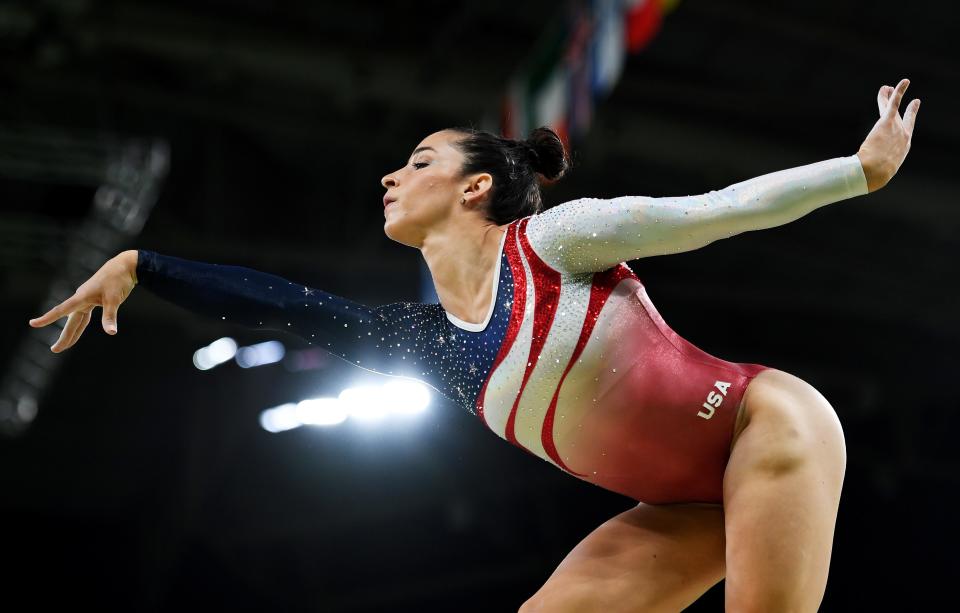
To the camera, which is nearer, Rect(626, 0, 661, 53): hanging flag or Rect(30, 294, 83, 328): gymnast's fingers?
Rect(30, 294, 83, 328): gymnast's fingers

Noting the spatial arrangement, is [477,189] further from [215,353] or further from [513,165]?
[215,353]

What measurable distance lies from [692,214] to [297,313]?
92 centimetres

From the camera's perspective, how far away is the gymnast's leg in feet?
6.63

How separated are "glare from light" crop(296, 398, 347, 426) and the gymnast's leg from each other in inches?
300


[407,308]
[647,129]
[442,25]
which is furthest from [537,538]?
[407,308]

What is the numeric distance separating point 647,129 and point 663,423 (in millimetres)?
5211

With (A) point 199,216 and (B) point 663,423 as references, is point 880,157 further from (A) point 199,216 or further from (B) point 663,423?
(A) point 199,216

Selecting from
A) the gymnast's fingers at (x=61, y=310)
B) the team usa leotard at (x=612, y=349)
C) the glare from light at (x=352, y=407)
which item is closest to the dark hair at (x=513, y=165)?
the team usa leotard at (x=612, y=349)

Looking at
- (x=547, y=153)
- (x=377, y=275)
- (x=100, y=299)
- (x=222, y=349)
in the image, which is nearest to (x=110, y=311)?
(x=100, y=299)

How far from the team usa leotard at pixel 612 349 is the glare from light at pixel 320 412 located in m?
7.30

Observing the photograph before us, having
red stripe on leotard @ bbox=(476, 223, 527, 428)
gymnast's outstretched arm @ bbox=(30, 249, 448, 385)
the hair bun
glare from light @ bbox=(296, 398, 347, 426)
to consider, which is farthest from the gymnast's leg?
glare from light @ bbox=(296, 398, 347, 426)

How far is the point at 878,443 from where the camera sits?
422 inches

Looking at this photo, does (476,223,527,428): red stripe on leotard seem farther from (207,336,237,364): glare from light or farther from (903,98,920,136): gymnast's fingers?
(207,336,237,364): glare from light

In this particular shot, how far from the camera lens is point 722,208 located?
213cm
